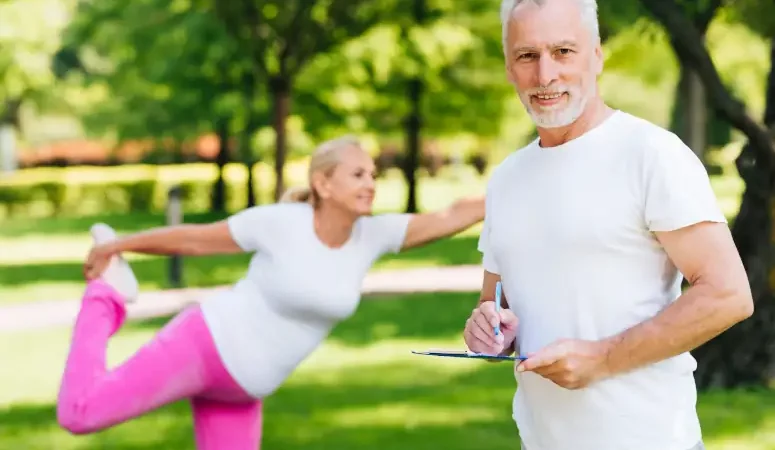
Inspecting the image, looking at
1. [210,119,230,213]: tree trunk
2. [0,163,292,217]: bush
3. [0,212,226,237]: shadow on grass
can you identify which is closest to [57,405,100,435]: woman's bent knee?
[0,212,226,237]: shadow on grass

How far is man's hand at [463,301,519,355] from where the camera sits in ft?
10.5

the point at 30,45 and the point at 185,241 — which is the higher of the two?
the point at 185,241

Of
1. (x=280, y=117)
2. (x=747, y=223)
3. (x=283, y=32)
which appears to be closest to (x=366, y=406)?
(x=747, y=223)

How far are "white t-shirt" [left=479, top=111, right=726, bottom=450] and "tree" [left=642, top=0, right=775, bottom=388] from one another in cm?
684

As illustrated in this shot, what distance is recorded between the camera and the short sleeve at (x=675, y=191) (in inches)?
114

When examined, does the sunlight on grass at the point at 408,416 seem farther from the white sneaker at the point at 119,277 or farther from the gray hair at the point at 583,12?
the gray hair at the point at 583,12

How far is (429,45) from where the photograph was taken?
27734mm

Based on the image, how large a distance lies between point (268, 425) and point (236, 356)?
3767 millimetres

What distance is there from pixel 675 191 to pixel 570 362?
433mm

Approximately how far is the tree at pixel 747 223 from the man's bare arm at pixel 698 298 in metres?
6.97

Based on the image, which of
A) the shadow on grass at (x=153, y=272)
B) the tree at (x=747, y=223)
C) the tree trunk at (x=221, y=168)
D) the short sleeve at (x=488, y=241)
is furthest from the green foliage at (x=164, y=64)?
the short sleeve at (x=488, y=241)

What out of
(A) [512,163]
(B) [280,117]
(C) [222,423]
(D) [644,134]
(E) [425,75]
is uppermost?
(D) [644,134]

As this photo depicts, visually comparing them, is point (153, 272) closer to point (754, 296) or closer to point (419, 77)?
point (419, 77)

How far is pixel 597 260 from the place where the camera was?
3.02 metres
